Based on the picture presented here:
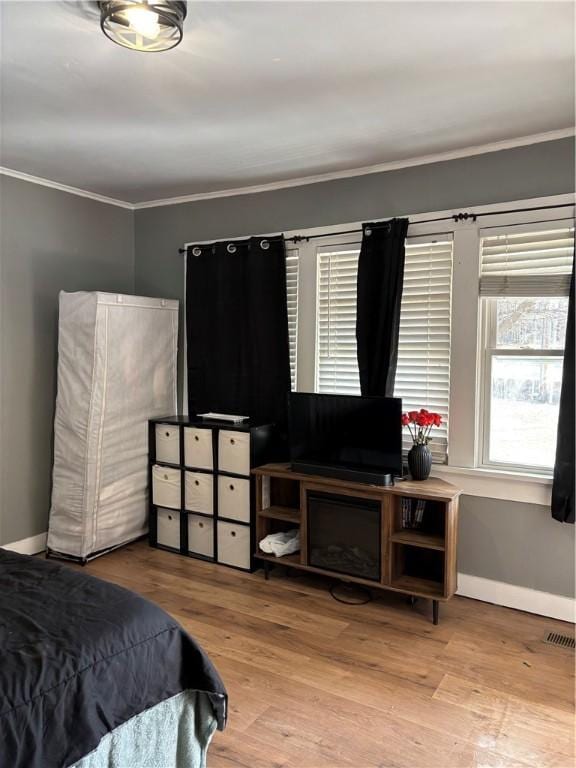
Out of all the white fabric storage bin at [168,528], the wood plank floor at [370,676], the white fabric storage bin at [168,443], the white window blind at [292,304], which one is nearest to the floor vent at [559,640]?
the wood plank floor at [370,676]

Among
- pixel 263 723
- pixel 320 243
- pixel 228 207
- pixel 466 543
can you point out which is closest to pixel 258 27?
pixel 320 243

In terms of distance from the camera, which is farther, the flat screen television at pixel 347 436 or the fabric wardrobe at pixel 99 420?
the fabric wardrobe at pixel 99 420

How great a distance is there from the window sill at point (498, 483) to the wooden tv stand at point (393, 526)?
138 mm

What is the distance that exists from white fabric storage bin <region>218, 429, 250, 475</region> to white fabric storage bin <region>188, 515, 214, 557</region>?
1.39 feet

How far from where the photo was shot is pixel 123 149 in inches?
137

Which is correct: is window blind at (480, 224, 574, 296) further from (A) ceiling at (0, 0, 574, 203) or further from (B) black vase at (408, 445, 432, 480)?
(B) black vase at (408, 445, 432, 480)

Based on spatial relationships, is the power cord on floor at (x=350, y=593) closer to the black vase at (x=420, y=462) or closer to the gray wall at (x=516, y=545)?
the gray wall at (x=516, y=545)

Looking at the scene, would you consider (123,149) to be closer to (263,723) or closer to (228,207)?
(228,207)

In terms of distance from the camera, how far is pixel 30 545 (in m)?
4.18

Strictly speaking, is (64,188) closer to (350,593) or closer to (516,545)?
(350,593)

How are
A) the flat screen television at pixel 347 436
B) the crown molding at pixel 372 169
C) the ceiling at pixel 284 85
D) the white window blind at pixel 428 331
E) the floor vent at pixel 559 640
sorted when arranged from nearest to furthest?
the ceiling at pixel 284 85 → the floor vent at pixel 559 640 → the crown molding at pixel 372 169 → the flat screen television at pixel 347 436 → the white window blind at pixel 428 331

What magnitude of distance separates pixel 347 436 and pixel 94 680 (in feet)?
6.91

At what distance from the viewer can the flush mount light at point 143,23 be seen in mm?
1959

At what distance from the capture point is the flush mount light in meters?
1.96
